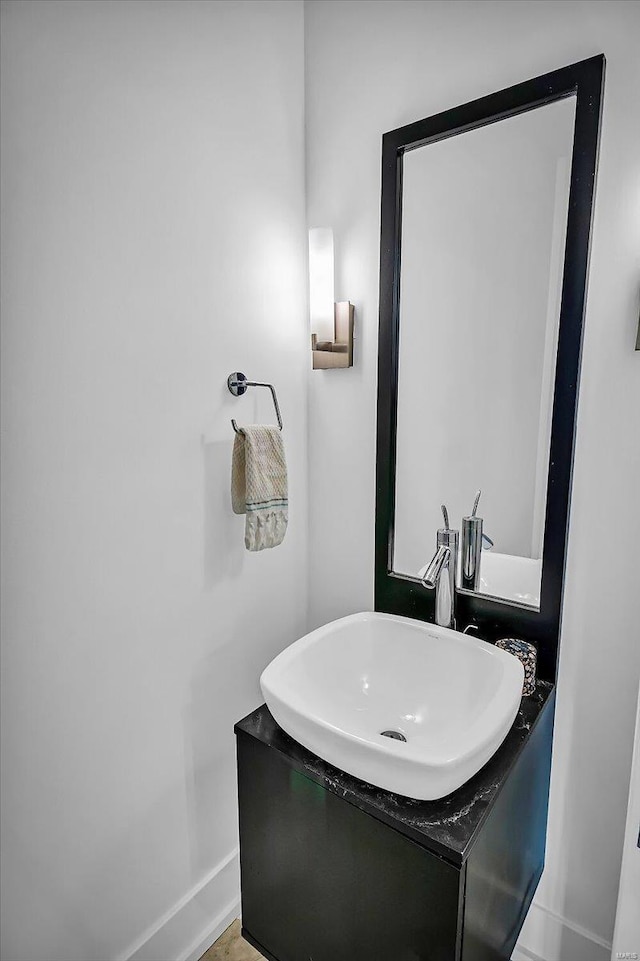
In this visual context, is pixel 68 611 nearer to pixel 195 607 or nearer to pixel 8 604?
pixel 8 604

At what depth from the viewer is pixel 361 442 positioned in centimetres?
144

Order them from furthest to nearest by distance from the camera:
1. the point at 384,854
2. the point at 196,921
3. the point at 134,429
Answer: the point at 196,921, the point at 134,429, the point at 384,854

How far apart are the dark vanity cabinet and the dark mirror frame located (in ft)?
0.68

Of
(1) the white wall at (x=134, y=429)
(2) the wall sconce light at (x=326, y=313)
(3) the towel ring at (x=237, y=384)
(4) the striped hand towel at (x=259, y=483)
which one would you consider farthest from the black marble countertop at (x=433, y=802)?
(2) the wall sconce light at (x=326, y=313)

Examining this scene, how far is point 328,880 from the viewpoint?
0.98 m

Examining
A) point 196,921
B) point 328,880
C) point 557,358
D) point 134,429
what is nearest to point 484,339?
point 557,358

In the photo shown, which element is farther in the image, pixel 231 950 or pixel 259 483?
pixel 231 950

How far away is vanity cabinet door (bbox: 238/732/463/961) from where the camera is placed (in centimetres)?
85

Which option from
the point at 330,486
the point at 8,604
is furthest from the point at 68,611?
the point at 330,486

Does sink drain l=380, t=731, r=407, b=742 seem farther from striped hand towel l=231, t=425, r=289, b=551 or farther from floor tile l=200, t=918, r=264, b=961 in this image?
floor tile l=200, t=918, r=264, b=961

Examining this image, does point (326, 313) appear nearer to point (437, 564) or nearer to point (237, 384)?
point (237, 384)

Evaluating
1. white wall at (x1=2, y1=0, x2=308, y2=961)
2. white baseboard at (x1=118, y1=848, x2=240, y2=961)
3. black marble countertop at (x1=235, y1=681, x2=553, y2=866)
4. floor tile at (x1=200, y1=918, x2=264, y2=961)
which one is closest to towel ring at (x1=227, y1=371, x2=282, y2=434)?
white wall at (x1=2, y1=0, x2=308, y2=961)

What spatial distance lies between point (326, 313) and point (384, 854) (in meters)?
1.19

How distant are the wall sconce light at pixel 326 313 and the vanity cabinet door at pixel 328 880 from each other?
952 millimetres
